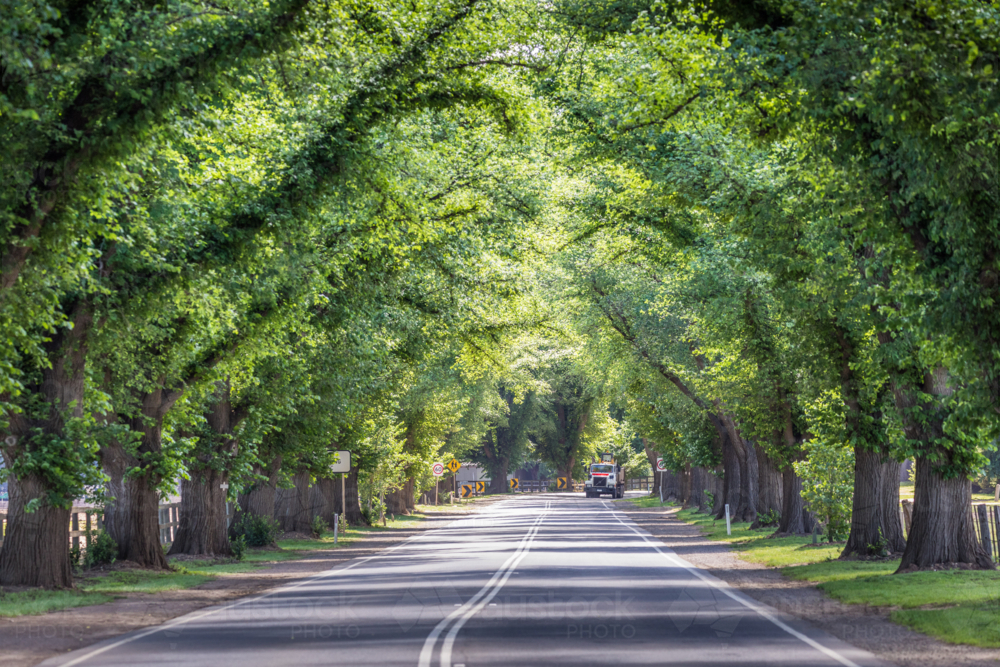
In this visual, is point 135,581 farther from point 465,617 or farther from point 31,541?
point 465,617

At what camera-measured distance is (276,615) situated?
54.7 ft

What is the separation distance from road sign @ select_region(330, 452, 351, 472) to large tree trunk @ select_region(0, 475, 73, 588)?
1749 centimetres

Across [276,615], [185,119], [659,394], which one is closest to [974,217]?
[185,119]

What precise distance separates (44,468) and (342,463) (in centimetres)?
1888

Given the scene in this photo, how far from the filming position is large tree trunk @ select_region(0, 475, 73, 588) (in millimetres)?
19906

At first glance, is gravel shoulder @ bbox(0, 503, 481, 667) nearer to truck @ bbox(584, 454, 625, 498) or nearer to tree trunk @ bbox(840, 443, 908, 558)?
tree trunk @ bbox(840, 443, 908, 558)

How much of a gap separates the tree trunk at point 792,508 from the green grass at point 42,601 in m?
22.4

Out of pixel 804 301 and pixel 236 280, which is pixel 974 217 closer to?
pixel 804 301

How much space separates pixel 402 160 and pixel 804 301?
746 centimetres

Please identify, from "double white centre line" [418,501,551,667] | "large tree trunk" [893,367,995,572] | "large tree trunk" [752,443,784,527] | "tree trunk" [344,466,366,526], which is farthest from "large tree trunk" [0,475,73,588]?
"tree trunk" [344,466,366,526]

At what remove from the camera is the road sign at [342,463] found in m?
37.7

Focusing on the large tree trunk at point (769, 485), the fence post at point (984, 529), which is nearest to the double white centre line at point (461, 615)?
the fence post at point (984, 529)

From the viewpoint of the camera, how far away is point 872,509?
25.9 meters

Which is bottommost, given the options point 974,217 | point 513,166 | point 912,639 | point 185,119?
point 912,639
